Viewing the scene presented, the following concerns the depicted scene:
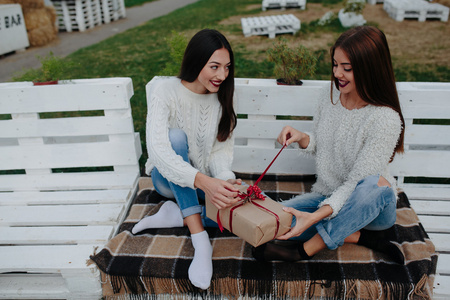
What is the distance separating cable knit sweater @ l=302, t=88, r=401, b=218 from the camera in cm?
202

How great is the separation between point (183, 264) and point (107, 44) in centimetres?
667

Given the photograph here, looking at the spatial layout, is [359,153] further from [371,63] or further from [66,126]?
[66,126]

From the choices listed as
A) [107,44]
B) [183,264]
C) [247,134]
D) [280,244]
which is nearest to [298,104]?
[247,134]

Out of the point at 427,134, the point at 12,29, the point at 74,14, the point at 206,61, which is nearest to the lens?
the point at 206,61

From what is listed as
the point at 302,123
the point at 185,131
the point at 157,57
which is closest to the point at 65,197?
the point at 185,131

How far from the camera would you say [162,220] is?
2336mm

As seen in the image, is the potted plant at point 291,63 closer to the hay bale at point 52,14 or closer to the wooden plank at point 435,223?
the wooden plank at point 435,223

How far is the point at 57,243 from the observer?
2.31 meters

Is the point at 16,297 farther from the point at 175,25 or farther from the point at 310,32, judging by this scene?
the point at 175,25

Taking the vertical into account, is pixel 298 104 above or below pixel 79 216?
above

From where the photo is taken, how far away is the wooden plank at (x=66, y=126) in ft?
9.06

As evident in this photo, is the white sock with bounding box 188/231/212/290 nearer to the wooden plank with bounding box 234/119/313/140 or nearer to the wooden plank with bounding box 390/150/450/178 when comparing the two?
the wooden plank with bounding box 234/119/313/140

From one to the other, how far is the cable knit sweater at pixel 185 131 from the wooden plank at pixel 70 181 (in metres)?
0.44

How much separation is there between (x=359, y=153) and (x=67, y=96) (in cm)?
185
